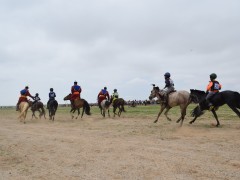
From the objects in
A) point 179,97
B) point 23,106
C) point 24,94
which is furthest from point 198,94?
point 24,94

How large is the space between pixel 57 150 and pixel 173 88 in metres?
8.89

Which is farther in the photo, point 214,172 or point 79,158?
point 79,158

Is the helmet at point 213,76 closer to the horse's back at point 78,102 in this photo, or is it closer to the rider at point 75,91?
the rider at point 75,91

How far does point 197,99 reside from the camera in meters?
15.4

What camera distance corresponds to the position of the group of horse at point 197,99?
1390 centimetres

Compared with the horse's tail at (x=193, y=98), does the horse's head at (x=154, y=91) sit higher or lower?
higher

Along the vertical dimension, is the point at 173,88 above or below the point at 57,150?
above

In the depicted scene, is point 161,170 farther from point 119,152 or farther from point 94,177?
point 119,152

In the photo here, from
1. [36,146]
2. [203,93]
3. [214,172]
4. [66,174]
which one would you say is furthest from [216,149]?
[203,93]

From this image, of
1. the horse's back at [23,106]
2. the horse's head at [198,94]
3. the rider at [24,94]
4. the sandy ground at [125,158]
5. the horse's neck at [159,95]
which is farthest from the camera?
the rider at [24,94]

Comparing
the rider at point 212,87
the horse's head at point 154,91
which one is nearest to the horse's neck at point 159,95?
the horse's head at point 154,91

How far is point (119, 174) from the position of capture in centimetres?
653

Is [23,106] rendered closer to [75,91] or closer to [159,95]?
[75,91]

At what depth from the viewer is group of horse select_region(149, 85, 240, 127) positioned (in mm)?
13898
